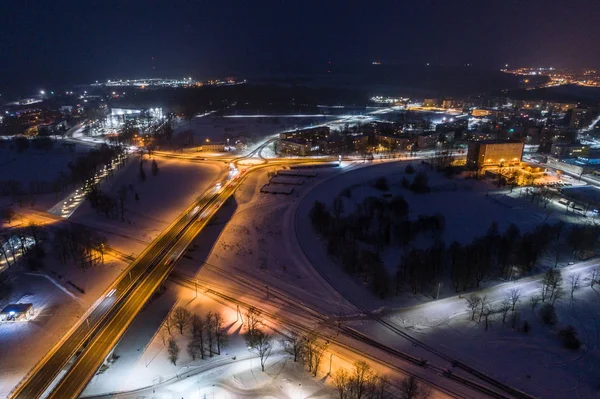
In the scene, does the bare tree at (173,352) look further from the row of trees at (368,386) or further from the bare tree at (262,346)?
the row of trees at (368,386)

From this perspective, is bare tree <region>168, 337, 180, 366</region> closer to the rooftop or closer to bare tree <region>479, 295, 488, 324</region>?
the rooftop

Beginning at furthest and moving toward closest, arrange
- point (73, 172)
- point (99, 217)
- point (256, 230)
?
point (73, 172) < point (99, 217) < point (256, 230)

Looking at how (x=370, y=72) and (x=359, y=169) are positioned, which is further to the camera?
(x=370, y=72)

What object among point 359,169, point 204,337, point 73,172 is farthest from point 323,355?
point 73,172

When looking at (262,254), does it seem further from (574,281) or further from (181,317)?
(574,281)

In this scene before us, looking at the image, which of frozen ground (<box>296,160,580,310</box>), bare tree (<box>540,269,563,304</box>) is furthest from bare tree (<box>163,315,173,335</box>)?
bare tree (<box>540,269,563,304</box>)

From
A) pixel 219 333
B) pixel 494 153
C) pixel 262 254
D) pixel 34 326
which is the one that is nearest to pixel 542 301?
pixel 262 254

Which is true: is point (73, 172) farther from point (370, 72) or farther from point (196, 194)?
point (370, 72)
